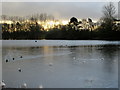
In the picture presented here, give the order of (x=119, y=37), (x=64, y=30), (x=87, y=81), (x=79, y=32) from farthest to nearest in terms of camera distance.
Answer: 1. (x=64, y=30)
2. (x=79, y=32)
3. (x=119, y=37)
4. (x=87, y=81)

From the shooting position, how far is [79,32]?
78.9 m

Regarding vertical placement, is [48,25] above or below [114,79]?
above

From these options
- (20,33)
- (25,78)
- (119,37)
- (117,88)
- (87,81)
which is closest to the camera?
(117,88)

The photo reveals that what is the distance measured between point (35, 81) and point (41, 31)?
94776 mm

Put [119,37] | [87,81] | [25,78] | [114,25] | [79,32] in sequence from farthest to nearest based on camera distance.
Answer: [79,32]
[114,25]
[119,37]
[25,78]
[87,81]

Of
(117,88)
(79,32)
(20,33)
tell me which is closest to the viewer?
(117,88)

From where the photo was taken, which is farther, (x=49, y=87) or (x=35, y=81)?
(x=35, y=81)

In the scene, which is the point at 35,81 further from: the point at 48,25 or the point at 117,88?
the point at 48,25

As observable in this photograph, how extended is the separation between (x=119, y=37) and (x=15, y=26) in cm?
6102

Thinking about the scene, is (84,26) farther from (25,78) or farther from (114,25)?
(25,78)

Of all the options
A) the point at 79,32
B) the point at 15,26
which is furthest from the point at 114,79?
the point at 15,26

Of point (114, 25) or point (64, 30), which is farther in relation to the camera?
point (64, 30)

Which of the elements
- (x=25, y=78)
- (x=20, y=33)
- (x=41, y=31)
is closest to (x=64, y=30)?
(x=41, y=31)

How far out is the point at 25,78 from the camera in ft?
26.8
